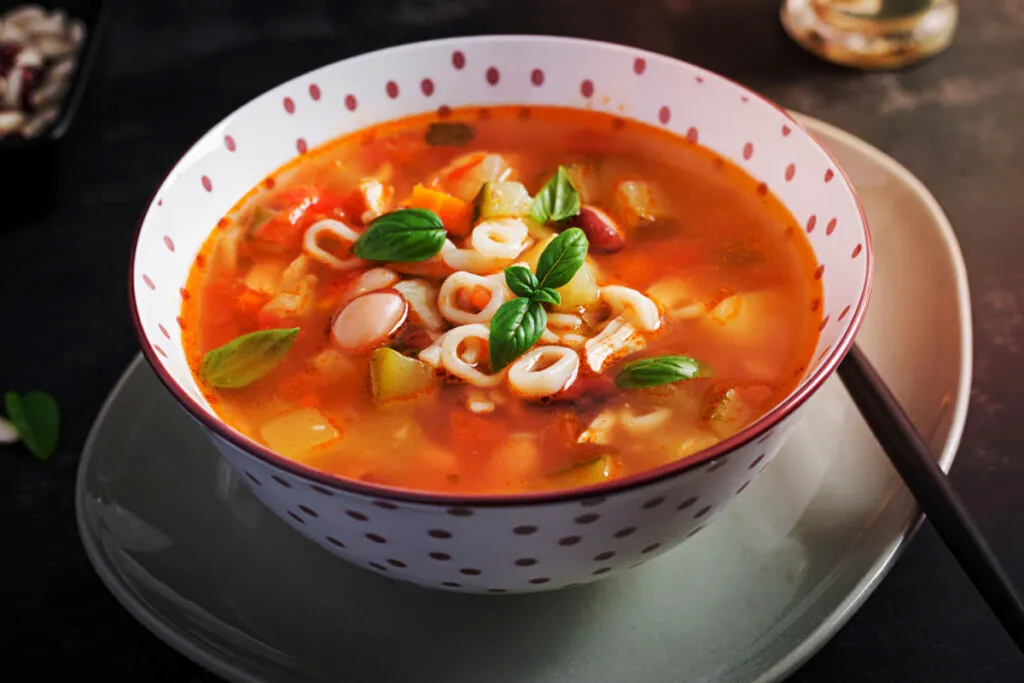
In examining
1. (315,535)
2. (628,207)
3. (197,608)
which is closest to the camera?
(315,535)

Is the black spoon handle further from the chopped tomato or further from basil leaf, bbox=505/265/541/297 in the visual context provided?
the chopped tomato

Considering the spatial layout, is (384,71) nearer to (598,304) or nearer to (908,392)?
(598,304)

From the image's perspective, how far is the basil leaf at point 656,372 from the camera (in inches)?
77.5

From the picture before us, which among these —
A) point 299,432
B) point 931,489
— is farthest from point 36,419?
point 931,489

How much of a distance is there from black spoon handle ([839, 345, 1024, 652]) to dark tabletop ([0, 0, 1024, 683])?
0.20 metres

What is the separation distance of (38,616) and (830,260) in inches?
68.3

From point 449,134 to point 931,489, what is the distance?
141 cm

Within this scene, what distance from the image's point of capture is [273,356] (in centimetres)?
212

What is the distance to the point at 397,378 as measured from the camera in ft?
6.61

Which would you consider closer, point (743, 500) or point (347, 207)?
point (743, 500)

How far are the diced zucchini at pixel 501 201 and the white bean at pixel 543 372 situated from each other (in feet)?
1.32

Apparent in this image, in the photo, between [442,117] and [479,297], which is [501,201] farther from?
[442,117]

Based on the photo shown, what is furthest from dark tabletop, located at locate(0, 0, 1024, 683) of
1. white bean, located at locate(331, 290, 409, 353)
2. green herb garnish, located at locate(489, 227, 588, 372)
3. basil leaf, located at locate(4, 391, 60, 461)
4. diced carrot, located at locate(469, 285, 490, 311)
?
diced carrot, located at locate(469, 285, 490, 311)

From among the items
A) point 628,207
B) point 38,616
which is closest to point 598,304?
point 628,207
